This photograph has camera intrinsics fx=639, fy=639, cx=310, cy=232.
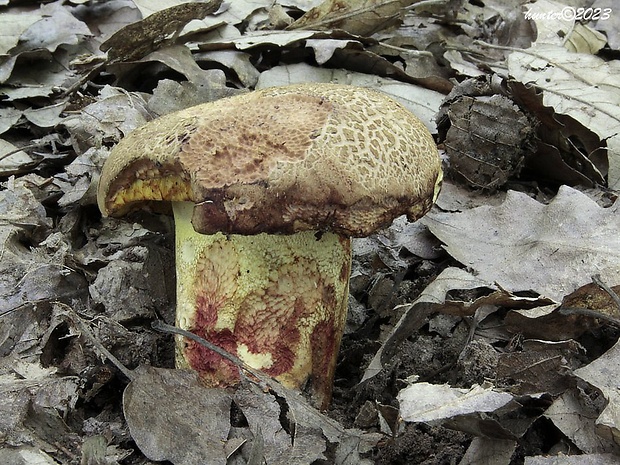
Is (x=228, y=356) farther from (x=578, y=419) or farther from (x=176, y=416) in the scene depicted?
(x=578, y=419)

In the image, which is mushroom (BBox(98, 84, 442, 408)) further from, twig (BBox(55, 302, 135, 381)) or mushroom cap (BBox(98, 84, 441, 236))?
twig (BBox(55, 302, 135, 381))

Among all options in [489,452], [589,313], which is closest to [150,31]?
[589,313]

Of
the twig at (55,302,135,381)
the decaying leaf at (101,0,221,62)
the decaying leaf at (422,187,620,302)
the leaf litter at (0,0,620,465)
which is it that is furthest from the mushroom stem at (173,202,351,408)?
the decaying leaf at (101,0,221,62)

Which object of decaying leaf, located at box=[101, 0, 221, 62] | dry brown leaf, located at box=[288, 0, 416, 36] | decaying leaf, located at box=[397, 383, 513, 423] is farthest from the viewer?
Answer: dry brown leaf, located at box=[288, 0, 416, 36]

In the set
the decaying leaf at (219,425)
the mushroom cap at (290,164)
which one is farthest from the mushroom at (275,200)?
the decaying leaf at (219,425)

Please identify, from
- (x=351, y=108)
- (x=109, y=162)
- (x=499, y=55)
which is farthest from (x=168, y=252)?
(x=499, y=55)

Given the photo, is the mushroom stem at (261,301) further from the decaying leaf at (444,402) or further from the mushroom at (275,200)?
the decaying leaf at (444,402)

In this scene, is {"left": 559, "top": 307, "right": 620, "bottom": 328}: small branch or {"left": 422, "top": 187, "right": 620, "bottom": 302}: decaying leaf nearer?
{"left": 559, "top": 307, "right": 620, "bottom": 328}: small branch
